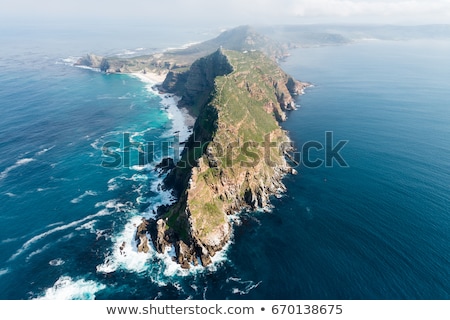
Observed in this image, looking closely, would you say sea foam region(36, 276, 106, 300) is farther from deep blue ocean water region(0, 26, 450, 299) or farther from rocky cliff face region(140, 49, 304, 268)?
rocky cliff face region(140, 49, 304, 268)

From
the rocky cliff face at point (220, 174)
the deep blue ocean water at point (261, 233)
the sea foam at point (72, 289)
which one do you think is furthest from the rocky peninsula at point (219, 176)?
the sea foam at point (72, 289)

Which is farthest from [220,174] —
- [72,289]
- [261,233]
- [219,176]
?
[72,289]

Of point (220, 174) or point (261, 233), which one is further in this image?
point (220, 174)

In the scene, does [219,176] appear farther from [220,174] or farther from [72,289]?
[72,289]

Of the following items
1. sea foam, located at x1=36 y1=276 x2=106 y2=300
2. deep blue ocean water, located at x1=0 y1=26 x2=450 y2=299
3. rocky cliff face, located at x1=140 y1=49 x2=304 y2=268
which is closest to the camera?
sea foam, located at x1=36 y1=276 x2=106 y2=300

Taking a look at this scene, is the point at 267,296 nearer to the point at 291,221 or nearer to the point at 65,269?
the point at 291,221

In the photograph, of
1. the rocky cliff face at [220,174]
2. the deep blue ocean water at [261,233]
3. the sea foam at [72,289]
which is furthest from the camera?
the rocky cliff face at [220,174]

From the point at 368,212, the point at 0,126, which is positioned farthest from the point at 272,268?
the point at 0,126

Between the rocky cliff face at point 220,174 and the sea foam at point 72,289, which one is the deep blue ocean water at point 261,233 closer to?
the sea foam at point 72,289

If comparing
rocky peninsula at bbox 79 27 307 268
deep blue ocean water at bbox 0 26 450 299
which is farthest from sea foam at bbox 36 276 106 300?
rocky peninsula at bbox 79 27 307 268
